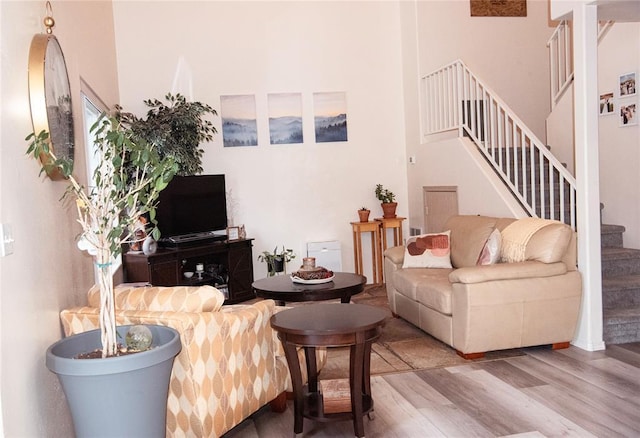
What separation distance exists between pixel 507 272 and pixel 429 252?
3.99ft

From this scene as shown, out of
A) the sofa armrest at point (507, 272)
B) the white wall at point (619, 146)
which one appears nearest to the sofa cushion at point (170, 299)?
the sofa armrest at point (507, 272)

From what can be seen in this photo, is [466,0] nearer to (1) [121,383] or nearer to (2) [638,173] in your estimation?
(2) [638,173]

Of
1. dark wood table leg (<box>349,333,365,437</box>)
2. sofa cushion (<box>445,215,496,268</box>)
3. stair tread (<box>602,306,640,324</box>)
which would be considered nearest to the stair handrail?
sofa cushion (<box>445,215,496,268</box>)

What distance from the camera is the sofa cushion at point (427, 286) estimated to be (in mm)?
4223

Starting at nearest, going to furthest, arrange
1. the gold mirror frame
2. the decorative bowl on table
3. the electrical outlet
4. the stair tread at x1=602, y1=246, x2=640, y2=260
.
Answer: the electrical outlet → the gold mirror frame → the decorative bowl on table → the stair tread at x1=602, y1=246, x2=640, y2=260

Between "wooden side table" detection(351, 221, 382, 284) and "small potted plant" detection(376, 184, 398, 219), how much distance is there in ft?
0.70

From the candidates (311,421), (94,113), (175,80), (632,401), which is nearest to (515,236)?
(632,401)

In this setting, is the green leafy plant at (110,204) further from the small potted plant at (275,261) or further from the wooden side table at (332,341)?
the small potted plant at (275,261)

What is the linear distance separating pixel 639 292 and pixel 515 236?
1.18m

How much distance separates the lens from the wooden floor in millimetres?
2936

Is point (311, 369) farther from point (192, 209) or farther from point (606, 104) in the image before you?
point (606, 104)

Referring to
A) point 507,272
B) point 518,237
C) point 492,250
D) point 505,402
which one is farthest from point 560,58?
point 505,402

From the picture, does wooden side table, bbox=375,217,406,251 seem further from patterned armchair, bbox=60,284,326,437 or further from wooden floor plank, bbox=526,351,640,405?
patterned armchair, bbox=60,284,326,437

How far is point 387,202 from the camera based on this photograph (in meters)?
7.22
